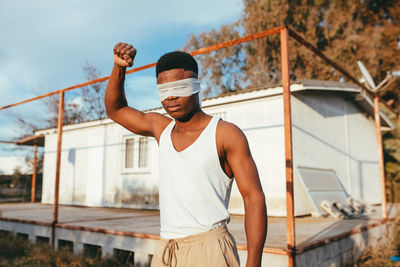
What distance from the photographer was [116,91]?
1904 millimetres

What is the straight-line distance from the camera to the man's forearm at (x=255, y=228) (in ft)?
4.76

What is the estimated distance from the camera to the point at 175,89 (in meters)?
1.60

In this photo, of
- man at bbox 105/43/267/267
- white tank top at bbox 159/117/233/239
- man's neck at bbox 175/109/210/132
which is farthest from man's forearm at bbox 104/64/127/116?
white tank top at bbox 159/117/233/239

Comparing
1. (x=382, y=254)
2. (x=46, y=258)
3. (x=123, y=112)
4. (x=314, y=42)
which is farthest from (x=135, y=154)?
(x=314, y=42)

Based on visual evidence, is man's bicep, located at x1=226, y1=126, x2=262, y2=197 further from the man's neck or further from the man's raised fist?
the man's raised fist

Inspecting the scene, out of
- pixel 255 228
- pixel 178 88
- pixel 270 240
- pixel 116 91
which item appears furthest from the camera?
pixel 270 240

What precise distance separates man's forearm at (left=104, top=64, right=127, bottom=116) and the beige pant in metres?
0.79

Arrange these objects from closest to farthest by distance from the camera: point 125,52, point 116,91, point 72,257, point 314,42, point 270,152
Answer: point 125,52 → point 116,91 → point 72,257 → point 270,152 → point 314,42

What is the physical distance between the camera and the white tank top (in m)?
1.54

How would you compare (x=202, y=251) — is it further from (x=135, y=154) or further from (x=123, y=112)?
(x=135, y=154)

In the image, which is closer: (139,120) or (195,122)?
(195,122)

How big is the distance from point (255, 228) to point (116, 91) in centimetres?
101

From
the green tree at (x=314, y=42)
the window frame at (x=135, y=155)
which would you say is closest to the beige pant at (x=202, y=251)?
the window frame at (x=135, y=155)

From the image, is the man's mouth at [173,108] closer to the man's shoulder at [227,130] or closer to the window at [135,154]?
the man's shoulder at [227,130]
